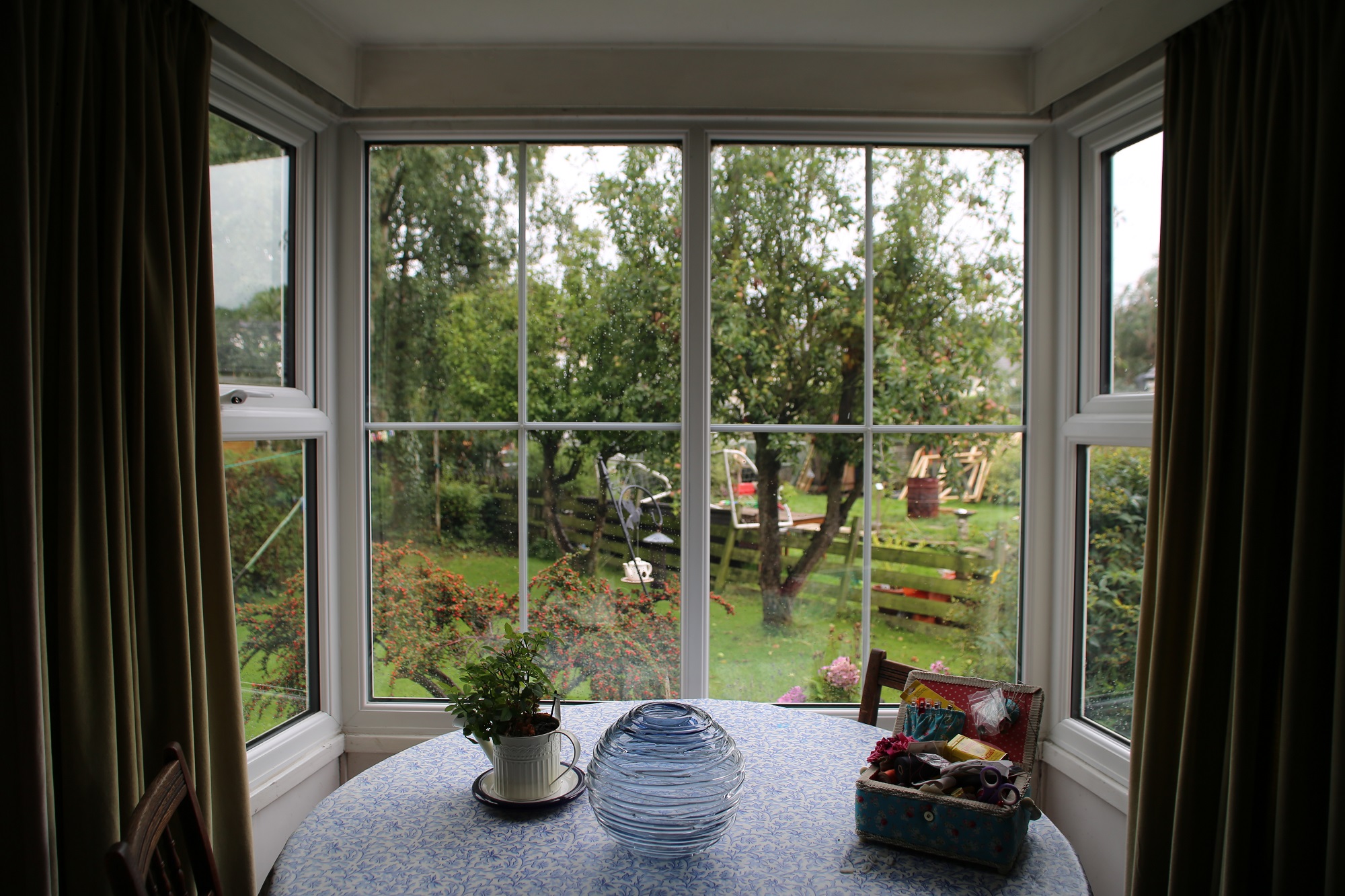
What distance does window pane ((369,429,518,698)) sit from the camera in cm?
227

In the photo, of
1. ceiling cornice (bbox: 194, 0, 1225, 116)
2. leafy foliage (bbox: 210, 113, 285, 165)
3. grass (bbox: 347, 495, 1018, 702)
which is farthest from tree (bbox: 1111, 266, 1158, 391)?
leafy foliage (bbox: 210, 113, 285, 165)

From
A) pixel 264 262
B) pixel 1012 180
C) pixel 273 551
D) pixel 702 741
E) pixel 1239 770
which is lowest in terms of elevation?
pixel 1239 770

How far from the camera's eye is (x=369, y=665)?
2.32 m

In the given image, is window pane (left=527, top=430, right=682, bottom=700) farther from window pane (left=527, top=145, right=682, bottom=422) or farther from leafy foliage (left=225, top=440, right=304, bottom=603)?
leafy foliage (left=225, top=440, right=304, bottom=603)

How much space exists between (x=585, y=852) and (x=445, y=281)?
5.54 ft

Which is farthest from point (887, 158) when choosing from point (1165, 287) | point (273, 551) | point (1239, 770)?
point (273, 551)

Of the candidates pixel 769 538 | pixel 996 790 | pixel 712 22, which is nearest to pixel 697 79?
pixel 712 22

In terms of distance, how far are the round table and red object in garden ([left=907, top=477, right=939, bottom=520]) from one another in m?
0.95

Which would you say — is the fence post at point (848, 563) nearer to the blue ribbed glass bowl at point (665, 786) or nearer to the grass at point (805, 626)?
the grass at point (805, 626)

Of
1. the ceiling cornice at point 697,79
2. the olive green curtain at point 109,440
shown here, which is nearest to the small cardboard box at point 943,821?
the olive green curtain at point 109,440

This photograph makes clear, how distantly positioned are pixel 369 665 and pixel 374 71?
1.84 meters

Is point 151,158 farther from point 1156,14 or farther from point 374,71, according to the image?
point 1156,14

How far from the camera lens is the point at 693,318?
87.8 inches

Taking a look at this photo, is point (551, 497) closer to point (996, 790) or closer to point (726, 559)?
point (726, 559)
